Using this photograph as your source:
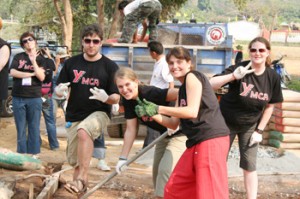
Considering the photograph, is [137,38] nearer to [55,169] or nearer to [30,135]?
[30,135]

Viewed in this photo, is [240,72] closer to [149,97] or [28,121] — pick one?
[149,97]

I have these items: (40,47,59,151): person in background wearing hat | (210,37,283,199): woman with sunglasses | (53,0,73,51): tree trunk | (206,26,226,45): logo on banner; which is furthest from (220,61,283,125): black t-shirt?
(53,0,73,51): tree trunk

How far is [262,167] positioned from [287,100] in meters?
1.70

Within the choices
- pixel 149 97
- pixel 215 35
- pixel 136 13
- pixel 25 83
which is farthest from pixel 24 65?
pixel 215 35

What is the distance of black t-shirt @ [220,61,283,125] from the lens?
16.2ft

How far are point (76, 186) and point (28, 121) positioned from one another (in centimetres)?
246

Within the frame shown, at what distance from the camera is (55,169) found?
6391mm

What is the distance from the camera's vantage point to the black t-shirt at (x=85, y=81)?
5332mm

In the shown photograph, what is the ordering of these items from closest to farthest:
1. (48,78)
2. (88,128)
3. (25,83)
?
(88,128), (25,83), (48,78)

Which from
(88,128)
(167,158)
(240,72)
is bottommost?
(167,158)

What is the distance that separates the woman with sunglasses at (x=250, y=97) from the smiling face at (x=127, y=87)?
2.80 feet

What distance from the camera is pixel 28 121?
739cm

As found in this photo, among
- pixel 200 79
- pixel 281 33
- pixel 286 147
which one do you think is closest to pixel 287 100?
pixel 286 147

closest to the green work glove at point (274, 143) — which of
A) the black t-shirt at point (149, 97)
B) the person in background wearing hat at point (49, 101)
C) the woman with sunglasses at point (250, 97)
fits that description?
the person in background wearing hat at point (49, 101)
